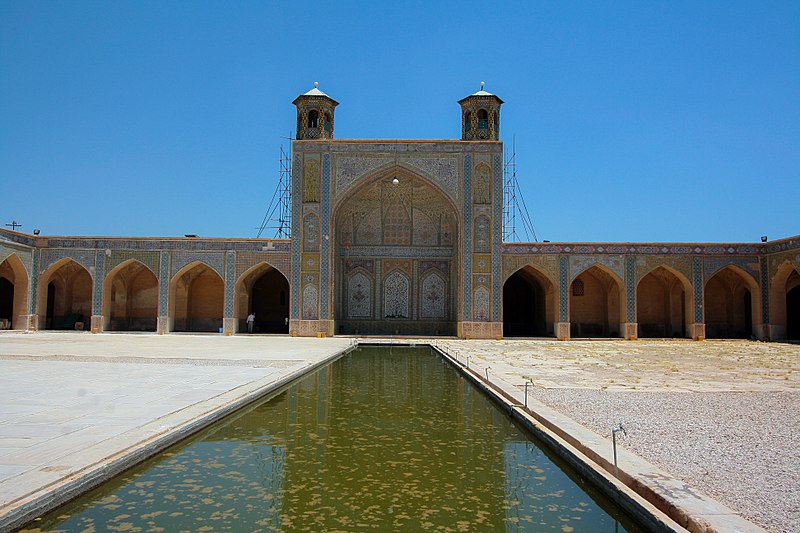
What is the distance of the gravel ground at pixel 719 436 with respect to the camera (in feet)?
9.50

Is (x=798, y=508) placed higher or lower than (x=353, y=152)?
lower

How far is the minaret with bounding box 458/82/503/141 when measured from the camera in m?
19.2

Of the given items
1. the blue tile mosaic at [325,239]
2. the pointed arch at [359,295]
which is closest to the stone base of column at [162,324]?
the blue tile mosaic at [325,239]

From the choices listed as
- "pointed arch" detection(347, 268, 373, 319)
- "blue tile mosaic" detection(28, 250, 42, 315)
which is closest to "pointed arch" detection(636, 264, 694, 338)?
"pointed arch" detection(347, 268, 373, 319)

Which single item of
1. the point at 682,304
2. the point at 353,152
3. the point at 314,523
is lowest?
the point at 314,523

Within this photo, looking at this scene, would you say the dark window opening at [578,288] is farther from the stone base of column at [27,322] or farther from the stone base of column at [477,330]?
the stone base of column at [27,322]

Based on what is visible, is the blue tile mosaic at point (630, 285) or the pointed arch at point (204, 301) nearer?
the blue tile mosaic at point (630, 285)

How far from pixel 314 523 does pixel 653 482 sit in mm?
1617

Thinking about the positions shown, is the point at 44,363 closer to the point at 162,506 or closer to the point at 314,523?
the point at 162,506

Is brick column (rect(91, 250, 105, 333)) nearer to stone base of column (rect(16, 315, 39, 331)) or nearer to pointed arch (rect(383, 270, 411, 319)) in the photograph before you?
stone base of column (rect(16, 315, 39, 331))

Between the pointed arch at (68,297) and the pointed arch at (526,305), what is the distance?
1357cm

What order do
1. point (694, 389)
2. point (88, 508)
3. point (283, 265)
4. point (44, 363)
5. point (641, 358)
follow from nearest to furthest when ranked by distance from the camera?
point (88, 508) → point (694, 389) → point (44, 363) → point (641, 358) → point (283, 265)

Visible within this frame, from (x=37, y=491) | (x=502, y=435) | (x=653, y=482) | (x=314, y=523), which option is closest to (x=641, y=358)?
(x=502, y=435)

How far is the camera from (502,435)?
480 centimetres
